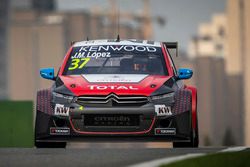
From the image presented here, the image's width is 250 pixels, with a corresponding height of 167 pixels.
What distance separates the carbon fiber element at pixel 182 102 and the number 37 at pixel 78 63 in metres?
1.59

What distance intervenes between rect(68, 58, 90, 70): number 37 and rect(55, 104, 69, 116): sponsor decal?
131 cm

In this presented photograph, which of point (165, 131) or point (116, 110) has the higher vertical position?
point (116, 110)

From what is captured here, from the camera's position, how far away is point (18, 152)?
14500 millimetres

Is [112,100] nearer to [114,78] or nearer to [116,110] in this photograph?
[116,110]

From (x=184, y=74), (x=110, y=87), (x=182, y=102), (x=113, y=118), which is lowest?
(x=113, y=118)

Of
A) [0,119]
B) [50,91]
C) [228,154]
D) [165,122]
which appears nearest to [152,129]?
[165,122]

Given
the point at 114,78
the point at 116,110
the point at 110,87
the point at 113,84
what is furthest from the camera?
the point at 114,78

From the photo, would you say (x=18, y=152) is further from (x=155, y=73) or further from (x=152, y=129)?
(x=155, y=73)

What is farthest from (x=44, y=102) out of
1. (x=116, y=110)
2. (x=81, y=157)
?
(x=81, y=157)

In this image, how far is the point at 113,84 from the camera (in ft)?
53.3

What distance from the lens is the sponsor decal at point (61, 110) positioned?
1595 centimetres

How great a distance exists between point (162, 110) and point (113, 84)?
2.34 feet

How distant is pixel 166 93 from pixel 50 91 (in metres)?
1.40

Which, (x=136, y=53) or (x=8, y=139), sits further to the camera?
(x=8, y=139)
